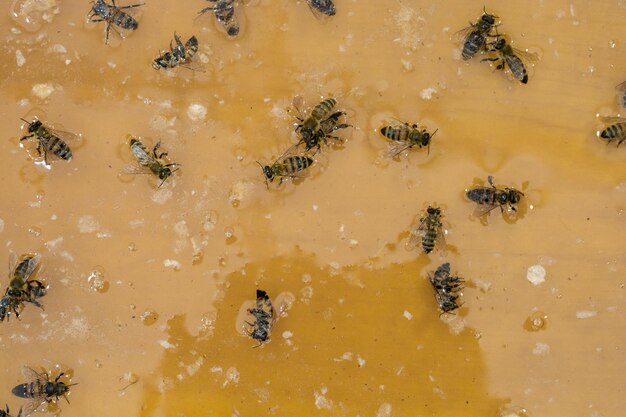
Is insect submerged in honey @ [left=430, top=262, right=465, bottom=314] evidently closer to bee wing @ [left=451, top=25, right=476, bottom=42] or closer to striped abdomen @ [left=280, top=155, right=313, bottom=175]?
striped abdomen @ [left=280, top=155, right=313, bottom=175]

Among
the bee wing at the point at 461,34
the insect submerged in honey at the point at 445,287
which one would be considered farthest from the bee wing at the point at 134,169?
the bee wing at the point at 461,34

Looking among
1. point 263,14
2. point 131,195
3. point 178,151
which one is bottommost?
point 131,195

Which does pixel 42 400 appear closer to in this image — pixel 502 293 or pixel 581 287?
pixel 502 293

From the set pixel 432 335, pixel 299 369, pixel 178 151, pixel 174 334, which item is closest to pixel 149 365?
pixel 174 334

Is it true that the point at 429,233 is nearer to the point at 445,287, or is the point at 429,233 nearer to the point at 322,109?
the point at 445,287

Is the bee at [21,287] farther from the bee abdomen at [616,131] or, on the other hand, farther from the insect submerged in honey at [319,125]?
the bee abdomen at [616,131]

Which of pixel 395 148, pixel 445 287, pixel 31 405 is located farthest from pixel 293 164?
pixel 31 405
